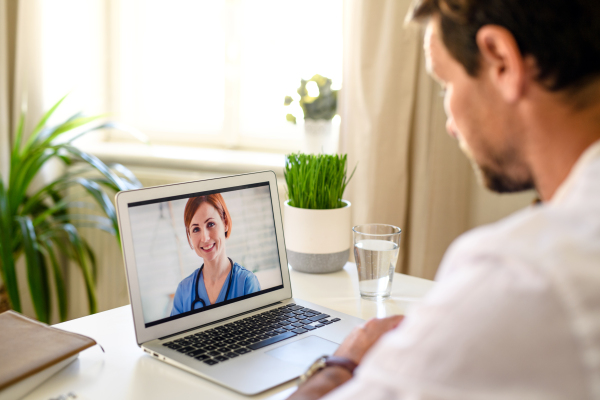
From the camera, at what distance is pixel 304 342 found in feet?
3.02

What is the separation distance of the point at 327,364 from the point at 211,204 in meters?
0.38

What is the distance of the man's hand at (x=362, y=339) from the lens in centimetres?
78

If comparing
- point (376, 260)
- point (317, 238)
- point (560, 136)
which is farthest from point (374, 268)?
point (560, 136)

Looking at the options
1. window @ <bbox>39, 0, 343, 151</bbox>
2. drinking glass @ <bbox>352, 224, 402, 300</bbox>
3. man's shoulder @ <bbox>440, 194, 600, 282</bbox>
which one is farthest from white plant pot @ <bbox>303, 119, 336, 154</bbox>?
man's shoulder @ <bbox>440, 194, 600, 282</bbox>

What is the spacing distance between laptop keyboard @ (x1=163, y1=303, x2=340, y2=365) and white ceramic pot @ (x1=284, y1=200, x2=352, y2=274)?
0.25m

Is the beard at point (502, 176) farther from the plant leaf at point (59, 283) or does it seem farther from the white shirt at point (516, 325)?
the plant leaf at point (59, 283)

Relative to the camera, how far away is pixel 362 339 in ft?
2.61

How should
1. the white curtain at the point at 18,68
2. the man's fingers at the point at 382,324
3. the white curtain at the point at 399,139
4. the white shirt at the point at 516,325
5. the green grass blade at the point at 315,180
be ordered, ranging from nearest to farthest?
the white shirt at the point at 516,325 < the man's fingers at the point at 382,324 < the green grass blade at the point at 315,180 < the white curtain at the point at 399,139 < the white curtain at the point at 18,68

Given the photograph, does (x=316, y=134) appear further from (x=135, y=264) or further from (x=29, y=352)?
(x=29, y=352)

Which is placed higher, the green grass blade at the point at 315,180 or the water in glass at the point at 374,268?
the green grass blade at the point at 315,180

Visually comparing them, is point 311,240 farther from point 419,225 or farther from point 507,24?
point 507,24

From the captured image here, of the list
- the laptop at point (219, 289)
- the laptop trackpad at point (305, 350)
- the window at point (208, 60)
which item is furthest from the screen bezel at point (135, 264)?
the window at point (208, 60)

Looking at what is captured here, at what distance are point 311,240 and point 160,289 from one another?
0.46 meters

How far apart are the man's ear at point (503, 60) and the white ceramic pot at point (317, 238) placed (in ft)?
2.51
